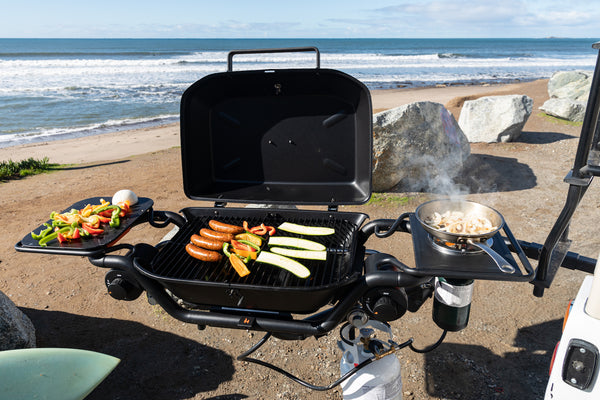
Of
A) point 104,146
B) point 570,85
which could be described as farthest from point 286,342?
point 570,85

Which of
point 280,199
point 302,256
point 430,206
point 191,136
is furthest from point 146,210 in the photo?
point 430,206

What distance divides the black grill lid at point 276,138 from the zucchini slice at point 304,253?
0.45 m

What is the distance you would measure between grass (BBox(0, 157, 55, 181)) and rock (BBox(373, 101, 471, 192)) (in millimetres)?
6991

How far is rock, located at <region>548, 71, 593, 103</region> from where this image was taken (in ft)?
43.2

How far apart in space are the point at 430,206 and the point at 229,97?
1448 mm

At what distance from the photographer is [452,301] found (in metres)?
1.85

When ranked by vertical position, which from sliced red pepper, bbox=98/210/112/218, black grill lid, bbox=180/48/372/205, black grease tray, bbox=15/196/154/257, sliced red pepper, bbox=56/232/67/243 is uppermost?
black grill lid, bbox=180/48/372/205

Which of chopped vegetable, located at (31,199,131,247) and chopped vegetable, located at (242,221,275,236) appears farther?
chopped vegetable, located at (242,221,275,236)

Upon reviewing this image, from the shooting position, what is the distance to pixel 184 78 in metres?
27.7

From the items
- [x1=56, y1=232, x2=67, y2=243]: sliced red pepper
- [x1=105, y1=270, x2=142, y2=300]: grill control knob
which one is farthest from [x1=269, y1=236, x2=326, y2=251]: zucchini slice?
[x1=56, y1=232, x2=67, y2=243]: sliced red pepper

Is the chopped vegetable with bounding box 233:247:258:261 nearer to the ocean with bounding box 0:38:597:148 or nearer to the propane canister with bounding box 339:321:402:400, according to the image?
the propane canister with bounding box 339:321:402:400

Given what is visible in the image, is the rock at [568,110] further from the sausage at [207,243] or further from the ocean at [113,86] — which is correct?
the ocean at [113,86]

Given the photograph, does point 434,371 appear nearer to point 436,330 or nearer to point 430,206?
point 436,330

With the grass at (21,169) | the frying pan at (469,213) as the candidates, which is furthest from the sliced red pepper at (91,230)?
the grass at (21,169)
